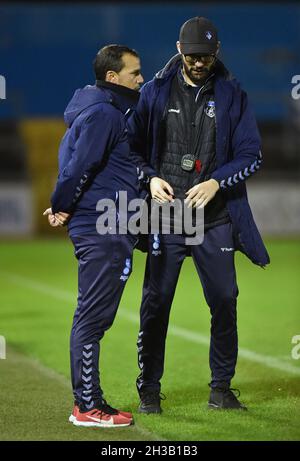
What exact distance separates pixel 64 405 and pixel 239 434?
1.45 m

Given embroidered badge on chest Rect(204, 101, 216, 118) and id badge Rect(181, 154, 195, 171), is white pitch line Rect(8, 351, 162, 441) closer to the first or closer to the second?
id badge Rect(181, 154, 195, 171)

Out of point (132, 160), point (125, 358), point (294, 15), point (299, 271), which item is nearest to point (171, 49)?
point (294, 15)

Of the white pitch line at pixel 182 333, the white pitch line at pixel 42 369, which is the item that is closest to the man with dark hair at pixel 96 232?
the white pitch line at pixel 42 369

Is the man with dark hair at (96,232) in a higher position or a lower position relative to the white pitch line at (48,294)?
higher

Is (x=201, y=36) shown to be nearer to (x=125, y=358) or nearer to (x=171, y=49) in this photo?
(x=125, y=358)

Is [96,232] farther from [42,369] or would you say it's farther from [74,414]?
[42,369]

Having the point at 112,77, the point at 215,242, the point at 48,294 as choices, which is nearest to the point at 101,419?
the point at 215,242

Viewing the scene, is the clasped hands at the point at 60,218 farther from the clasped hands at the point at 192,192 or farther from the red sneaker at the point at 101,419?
the red sneaker at the point at 101,419

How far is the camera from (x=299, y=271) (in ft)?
54.0

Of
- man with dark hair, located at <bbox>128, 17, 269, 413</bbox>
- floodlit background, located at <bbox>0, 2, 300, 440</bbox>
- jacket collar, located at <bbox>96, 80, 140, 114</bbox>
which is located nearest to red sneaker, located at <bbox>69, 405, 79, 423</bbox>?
floodlit background, located at <bbox>0, 2, 300, 440</bbox>

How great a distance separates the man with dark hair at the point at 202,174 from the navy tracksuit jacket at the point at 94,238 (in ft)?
1.43

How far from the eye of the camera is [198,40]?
6.20 m

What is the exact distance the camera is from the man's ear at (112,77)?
608 cm

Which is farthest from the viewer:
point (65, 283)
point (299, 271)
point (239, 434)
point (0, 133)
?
point (0, 133)
